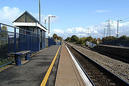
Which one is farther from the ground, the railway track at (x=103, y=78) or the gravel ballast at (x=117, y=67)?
the railway track at (x=103, y=78)

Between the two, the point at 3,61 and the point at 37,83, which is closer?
the point at 37,83

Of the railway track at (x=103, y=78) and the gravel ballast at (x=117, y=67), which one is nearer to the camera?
the railway track at (x=103, y=78)

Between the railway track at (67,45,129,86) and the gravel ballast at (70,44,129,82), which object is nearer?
the railway track at (67,45,129,86)

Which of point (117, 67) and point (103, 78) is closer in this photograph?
point (103, 78)

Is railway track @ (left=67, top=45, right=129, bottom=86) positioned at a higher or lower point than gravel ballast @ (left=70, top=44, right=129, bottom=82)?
higher

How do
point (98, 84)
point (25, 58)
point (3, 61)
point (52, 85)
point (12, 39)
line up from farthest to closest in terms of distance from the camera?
1. point (25, 58)
2. point (12, 39)
3. point (3, 61)
4. point (98, 84)
5. point (52, 85)

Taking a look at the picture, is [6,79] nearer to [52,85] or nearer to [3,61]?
[52,85]

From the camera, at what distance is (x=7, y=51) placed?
30.5 feet

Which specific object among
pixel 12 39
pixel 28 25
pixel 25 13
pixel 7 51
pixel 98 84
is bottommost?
pixel 98 84

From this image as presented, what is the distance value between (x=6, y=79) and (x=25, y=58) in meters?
5.60

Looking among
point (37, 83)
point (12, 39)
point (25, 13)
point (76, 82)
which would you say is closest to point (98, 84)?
point (76, 82)

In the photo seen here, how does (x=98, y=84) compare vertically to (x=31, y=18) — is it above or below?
below

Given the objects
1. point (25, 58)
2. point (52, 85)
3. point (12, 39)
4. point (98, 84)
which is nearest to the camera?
point (52, 85)

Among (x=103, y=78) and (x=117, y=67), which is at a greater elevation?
(x=103, y=78)
